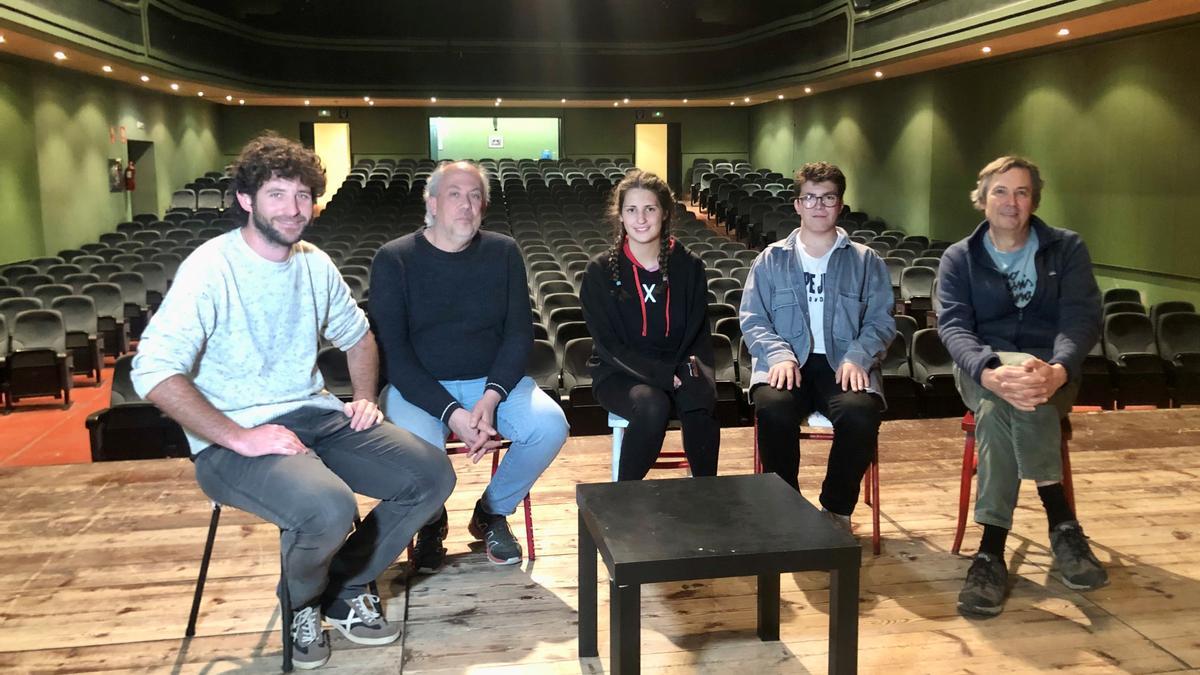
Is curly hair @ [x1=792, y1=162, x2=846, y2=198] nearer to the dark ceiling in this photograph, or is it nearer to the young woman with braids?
the young woman with braids

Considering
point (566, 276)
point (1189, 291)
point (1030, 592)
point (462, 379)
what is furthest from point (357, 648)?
point (1189, 291)

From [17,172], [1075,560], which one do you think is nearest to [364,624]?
[1075,560]

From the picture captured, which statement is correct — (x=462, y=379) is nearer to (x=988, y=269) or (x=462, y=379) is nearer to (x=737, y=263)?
(x=988, y=269)

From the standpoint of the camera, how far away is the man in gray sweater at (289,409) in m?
2.15

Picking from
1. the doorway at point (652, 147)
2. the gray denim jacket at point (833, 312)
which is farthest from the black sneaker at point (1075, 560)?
the doorway at point (652, 147)

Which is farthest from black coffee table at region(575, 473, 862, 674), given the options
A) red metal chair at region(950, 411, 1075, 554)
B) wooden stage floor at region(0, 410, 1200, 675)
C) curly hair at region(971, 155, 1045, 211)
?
curly hair at region(971, 155, 1045, 211)

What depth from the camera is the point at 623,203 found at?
117 inches

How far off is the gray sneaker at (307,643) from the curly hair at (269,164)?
1073mm

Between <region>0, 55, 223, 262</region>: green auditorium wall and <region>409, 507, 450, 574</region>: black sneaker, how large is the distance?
1038 cm

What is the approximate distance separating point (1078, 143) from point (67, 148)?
13058 mm

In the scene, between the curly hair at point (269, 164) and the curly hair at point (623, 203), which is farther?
the curly hair at point (623, 203)

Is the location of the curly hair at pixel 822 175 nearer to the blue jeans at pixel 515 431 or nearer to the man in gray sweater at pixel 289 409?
the blue jeans at pixel 515 431

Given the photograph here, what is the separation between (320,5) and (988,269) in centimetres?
1602

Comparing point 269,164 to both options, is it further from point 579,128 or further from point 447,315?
point 579,128
